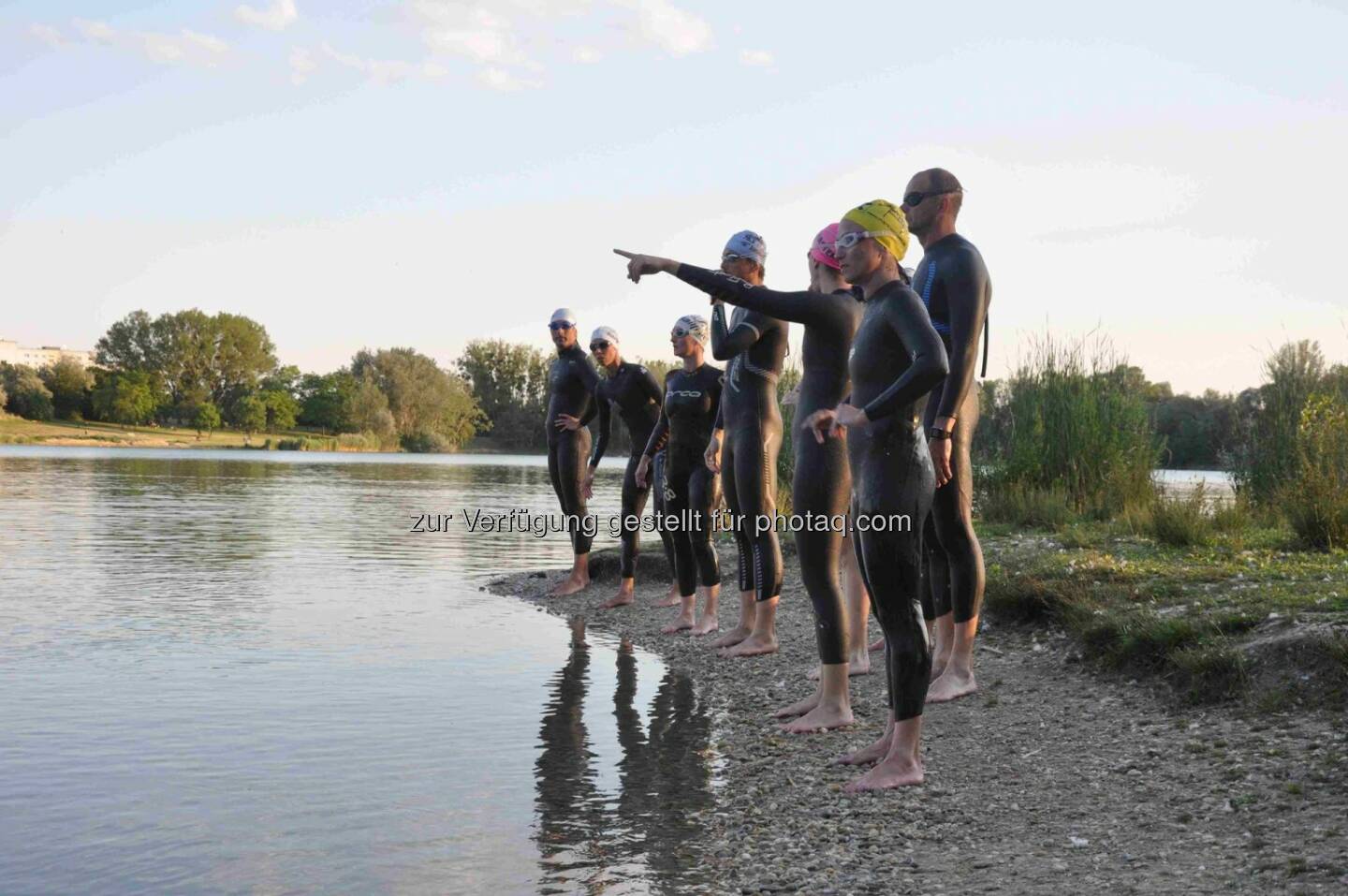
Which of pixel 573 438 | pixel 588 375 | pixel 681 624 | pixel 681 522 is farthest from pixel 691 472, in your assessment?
pixel 573 438

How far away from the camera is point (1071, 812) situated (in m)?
4.09

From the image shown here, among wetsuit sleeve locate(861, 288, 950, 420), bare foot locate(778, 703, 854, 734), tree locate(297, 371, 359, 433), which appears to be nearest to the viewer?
wetsuit sleeve locate(861, 288, 950, 420)

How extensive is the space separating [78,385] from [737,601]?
102487 millimetres

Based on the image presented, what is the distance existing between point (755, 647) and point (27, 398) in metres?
101

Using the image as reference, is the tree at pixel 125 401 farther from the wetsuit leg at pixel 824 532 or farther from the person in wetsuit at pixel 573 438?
the wetsuit leg at pixel 824 532

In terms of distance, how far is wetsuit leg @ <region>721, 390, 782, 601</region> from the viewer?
7012 millimetres

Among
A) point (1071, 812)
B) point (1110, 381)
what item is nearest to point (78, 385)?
point (1110, 381)

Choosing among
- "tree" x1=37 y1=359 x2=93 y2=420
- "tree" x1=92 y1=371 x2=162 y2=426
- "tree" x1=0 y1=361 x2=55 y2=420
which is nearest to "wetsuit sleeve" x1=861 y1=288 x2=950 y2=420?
"tree" x1=92 y1=371 x2=162 y2=426

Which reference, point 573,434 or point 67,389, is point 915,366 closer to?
point 573,434

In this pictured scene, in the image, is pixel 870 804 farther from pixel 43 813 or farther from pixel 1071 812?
pixel 43 813

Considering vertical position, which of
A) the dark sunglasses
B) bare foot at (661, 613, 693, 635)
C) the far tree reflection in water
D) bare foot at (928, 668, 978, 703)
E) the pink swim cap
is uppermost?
the dark sunglasses

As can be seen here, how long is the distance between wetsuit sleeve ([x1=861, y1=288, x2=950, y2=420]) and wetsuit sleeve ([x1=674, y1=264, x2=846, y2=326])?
68cm

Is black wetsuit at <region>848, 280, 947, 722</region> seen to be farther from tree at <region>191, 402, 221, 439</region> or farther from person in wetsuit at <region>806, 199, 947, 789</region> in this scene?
tree at <region>191, 402, 221, 439</region>

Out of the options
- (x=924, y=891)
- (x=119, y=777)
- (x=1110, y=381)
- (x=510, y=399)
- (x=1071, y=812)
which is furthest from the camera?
(x=510, y=399)
